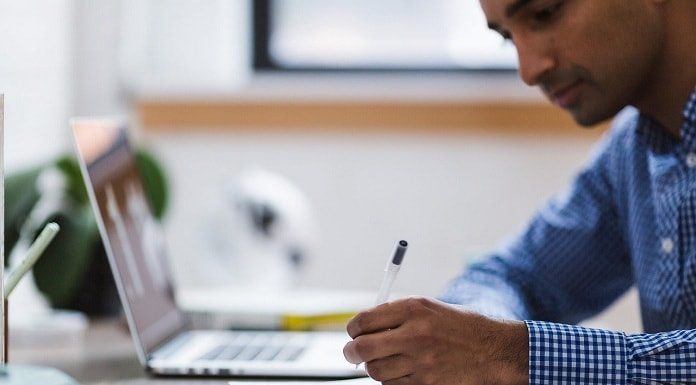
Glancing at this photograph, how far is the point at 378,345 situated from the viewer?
87 cm

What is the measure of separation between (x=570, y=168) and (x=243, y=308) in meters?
1.47

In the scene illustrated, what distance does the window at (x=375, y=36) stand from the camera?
9.18ft

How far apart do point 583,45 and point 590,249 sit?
14.4 inches

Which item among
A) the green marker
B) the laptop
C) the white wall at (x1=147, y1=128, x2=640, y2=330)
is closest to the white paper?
the laptop

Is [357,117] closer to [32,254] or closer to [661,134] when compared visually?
[661,134]

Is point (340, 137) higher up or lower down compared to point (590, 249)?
lower down

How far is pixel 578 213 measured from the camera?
4.77ft

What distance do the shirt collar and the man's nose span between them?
0.17 m

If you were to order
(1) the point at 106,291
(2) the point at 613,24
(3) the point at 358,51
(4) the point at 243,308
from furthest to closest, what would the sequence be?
(3) the point at 358,51 < (1) the point at 106,291 < (4) the point at 243,308 < (2) the point at 613,24

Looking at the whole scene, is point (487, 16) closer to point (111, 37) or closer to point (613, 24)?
point (613, 24)

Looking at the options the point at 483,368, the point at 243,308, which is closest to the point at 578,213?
the point at 243,308

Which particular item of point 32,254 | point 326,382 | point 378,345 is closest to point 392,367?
point 378,345

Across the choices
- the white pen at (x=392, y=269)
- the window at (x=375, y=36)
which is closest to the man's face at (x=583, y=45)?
the white pen at (x=392, y=269)

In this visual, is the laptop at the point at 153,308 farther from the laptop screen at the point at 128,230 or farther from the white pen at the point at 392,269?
the white pen at the point at 392,269
